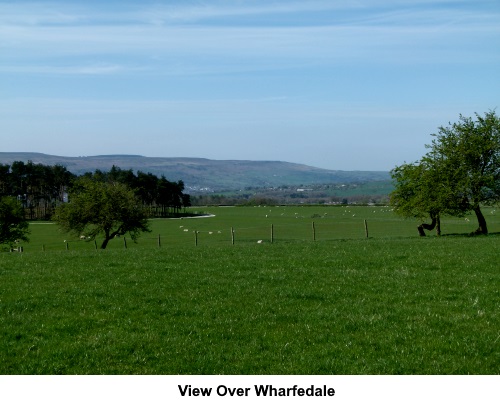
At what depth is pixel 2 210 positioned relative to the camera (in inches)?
3142

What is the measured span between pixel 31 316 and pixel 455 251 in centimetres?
2120

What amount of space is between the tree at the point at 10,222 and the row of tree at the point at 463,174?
187 ft

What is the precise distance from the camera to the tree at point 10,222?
7956 centimetres

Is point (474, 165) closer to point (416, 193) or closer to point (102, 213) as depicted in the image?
point (416, 193)

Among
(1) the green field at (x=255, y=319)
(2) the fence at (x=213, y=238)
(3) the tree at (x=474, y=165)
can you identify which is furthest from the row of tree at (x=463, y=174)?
(1) the green field at (x=255, y=319)

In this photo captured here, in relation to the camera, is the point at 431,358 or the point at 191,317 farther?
the point at 191,317

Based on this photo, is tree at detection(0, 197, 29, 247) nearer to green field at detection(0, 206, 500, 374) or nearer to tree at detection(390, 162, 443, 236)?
tree at detection(390, 162, 443, 236)

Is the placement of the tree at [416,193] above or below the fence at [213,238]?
above

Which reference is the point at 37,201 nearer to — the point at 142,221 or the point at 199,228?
the point at 199,228

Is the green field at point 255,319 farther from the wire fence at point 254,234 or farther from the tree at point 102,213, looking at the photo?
the tree at point 102,213

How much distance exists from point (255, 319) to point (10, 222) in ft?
251

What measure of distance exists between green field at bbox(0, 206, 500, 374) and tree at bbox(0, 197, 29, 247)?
62.8 m

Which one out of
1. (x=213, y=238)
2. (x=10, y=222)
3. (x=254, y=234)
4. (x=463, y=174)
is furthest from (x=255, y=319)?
(x=254, y=234)
